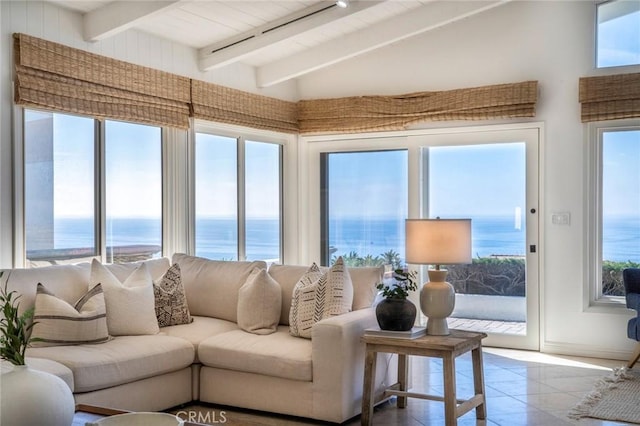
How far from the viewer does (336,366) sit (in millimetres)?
3770

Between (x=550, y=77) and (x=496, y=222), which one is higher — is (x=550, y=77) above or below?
above

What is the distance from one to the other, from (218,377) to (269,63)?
331 centimetres

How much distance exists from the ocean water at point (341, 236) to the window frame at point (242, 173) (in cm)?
8

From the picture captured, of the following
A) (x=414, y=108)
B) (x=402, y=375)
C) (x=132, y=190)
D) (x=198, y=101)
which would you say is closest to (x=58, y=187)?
(x=132, y=190)

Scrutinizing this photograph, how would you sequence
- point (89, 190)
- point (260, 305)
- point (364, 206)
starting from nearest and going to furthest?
point (260, 305) < point (89, 190) < point (364, 206)

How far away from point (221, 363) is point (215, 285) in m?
0.80

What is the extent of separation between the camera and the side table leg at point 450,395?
344 cm

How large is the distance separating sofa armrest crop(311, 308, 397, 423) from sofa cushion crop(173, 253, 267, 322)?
1.06 m

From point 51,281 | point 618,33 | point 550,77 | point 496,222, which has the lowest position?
point 51,281

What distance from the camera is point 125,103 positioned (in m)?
5.03

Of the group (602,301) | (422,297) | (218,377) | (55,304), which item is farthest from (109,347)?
(602,301)

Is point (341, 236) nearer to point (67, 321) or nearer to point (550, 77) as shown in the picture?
point (550, 77)

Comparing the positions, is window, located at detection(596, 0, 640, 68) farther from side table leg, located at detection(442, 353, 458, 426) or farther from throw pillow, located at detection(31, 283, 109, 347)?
throw pillow, located at detection(31, 283, 109, 347)

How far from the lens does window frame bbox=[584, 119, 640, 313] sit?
566 cm
